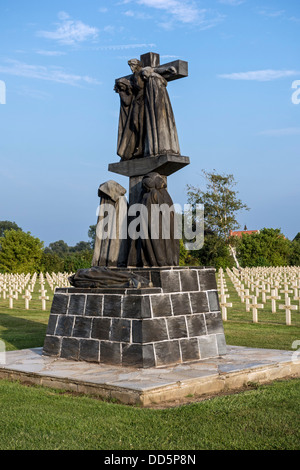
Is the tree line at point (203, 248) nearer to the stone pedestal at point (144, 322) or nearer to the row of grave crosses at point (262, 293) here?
the row of grave crosses at point (262, 293)

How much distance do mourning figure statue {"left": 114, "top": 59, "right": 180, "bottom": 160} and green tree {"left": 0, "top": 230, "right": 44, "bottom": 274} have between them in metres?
37.2

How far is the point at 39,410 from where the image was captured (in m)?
5.07

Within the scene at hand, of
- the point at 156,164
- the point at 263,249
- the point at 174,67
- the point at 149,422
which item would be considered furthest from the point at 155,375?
the point at 263,249

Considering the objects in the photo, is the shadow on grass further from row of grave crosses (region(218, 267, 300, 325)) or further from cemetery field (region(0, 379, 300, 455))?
row of grave crosses (region(218, 267, 300, 325))

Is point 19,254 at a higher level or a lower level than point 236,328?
higher

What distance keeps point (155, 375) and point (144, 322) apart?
77 centimetres

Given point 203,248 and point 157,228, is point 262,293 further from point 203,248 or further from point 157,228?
point 203,248

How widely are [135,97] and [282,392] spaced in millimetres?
5097

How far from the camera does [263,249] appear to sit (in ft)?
187

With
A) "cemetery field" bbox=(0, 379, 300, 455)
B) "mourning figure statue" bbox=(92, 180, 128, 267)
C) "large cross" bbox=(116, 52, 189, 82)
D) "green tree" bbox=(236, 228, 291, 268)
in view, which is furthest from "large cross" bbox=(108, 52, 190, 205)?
"green tree" bbox=(236, 228, 291, 268)

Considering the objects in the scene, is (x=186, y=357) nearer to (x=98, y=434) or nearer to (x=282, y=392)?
(x=282, y=392)

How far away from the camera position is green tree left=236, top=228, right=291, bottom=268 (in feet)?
186

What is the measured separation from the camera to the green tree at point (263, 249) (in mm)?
56688

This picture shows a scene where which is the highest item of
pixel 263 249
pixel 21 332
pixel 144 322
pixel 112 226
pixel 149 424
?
pixel 263 249
